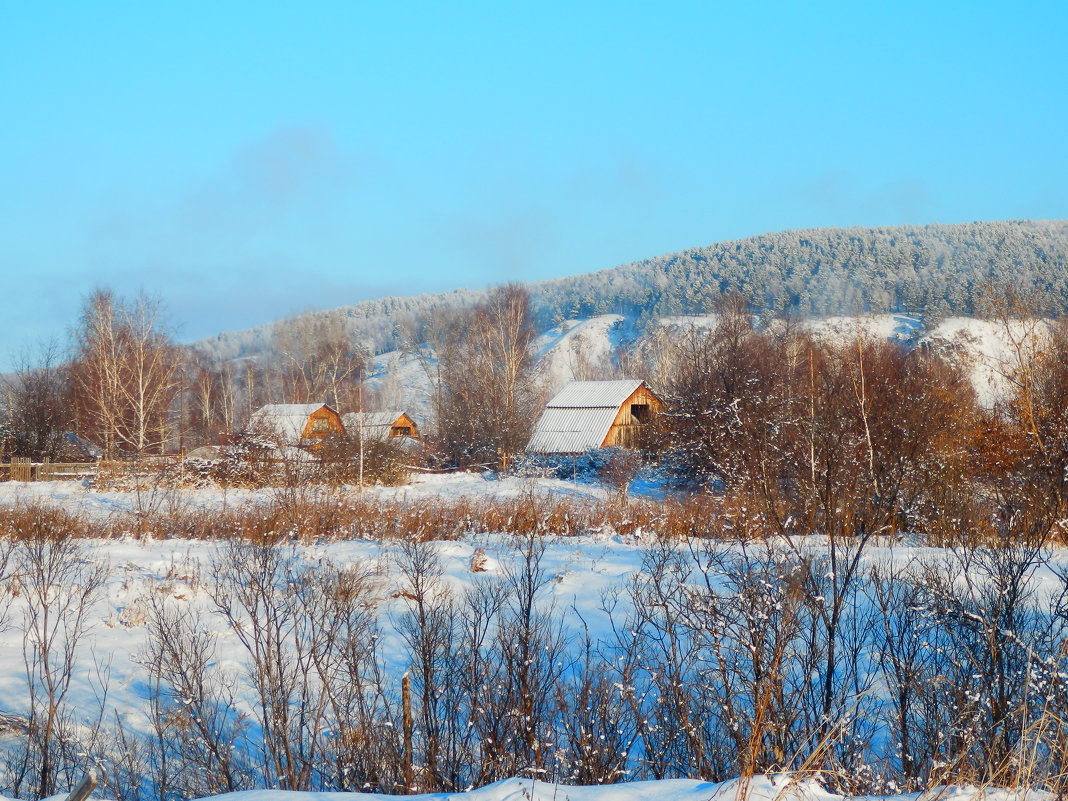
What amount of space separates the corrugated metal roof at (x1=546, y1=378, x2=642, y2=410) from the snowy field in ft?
67.0

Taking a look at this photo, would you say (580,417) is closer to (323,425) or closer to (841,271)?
(323,425)

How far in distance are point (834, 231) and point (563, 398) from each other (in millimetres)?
97618

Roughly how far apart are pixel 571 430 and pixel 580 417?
113 cm

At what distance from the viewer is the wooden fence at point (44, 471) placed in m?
27.8

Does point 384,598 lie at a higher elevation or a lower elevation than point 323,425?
lower

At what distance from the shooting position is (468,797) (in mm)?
3811

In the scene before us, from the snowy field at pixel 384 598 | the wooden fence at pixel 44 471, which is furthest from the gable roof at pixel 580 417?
the snowy field at pixel 384 598

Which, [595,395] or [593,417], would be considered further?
[595,395]

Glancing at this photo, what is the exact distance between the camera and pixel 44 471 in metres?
28.3

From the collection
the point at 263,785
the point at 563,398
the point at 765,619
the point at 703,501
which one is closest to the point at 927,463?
the point at 703,501

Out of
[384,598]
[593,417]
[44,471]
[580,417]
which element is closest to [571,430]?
[580,417]

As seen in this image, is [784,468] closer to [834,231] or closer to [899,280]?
[899,280]

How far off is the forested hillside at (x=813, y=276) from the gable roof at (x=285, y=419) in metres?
55.6

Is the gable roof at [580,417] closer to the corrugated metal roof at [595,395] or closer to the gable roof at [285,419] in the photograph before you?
the corrugated metal roof at [595,395]
